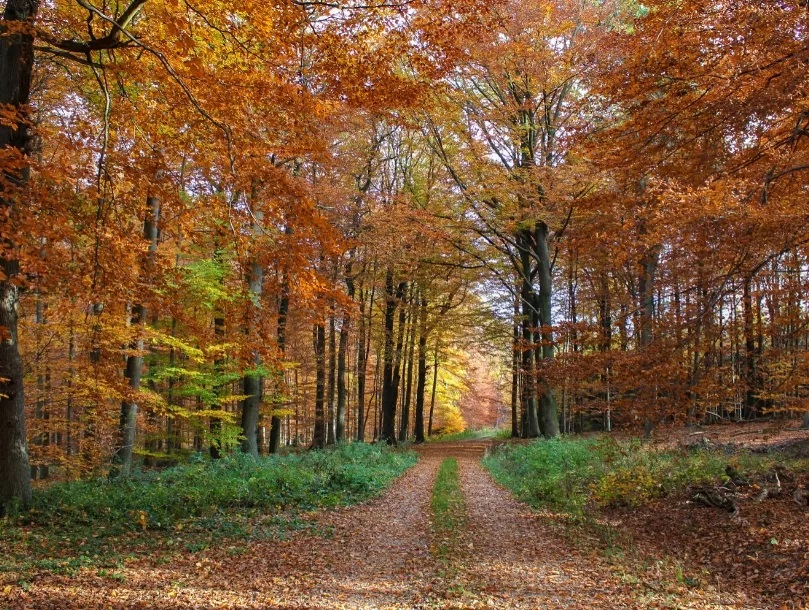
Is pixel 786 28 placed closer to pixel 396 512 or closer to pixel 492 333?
pixel 396 512

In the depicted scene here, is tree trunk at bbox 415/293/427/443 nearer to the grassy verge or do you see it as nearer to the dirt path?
the grassy verge

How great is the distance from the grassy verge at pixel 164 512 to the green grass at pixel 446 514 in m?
1.46

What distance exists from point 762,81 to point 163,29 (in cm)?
880

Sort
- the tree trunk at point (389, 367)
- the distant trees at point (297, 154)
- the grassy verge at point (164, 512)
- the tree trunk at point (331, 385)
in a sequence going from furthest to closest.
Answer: the tree trunk at point (389, 367), the tree trunk at point (331, 385), the distant trees at point (297, 154), the grassy verge at point (164, 512)

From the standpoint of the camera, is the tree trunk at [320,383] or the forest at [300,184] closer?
the forest at [300,184]

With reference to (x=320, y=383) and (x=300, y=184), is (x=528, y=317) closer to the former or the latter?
(x=320, y=383)

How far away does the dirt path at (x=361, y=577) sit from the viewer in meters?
5.32

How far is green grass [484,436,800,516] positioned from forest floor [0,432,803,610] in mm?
1367

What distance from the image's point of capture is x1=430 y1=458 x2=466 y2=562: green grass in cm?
750

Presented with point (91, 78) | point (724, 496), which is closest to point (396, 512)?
point (724, 496)

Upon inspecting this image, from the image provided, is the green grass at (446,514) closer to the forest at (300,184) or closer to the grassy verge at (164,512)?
the forest at (300,184)

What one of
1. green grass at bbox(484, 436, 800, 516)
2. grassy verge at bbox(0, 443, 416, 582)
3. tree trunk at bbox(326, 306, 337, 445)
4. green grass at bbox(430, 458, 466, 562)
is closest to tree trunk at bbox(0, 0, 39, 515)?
grassy verge at bbox(0, 443, 416, 582)

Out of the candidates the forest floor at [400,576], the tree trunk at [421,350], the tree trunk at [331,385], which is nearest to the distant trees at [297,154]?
the forest floor at [400,576]

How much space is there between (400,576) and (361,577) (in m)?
0.43
